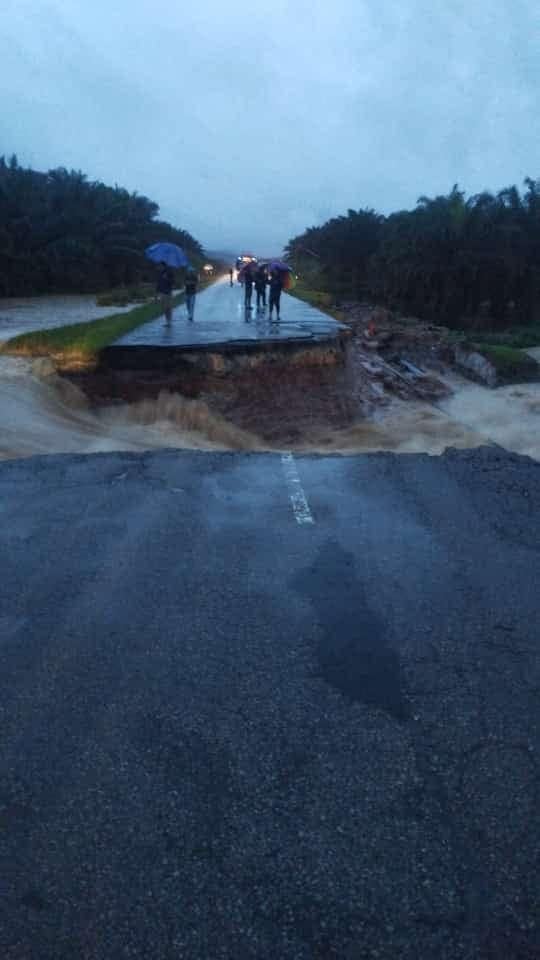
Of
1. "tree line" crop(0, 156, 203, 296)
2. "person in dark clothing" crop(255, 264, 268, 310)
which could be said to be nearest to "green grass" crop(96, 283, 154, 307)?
"tree line" crop(0, 156, 203, 296)

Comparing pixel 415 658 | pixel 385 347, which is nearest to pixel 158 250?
pixel 385 347

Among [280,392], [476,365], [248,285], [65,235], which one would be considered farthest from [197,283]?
[65,235]

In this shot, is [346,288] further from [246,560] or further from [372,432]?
[246,560]

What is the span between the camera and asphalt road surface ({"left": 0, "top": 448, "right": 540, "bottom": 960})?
8.30 ft

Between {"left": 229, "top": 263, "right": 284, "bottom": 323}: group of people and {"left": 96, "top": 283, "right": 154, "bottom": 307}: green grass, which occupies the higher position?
{"left": 229, "top": 263, "right": 284, "bottom": 323}: group of people

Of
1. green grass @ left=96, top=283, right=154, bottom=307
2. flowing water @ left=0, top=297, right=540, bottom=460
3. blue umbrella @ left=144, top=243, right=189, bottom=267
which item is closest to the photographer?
flowing water @ left=0, top=297, right=540, bottom=460

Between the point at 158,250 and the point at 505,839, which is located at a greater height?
the point at 158,250

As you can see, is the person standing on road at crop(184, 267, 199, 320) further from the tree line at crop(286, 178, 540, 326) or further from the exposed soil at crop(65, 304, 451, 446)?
the tree line at crop(286, 178, 540, 326)

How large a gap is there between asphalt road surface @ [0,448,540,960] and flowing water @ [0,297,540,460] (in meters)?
4.52

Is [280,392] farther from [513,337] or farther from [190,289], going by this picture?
[513,337]

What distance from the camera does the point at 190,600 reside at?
4.86 m

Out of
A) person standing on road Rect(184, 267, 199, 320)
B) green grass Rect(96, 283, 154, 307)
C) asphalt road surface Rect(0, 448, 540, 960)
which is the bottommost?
asphalt road surface Rect(0, 448, 540, 960)

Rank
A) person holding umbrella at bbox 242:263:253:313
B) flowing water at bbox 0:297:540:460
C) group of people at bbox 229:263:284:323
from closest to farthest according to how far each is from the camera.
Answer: flowing water at bbox 0:297:540:460 < group of people at bbox 229:263:284:323 < person holding umbrella at bbox 242:263:253:313

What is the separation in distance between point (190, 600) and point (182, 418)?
9.17m
